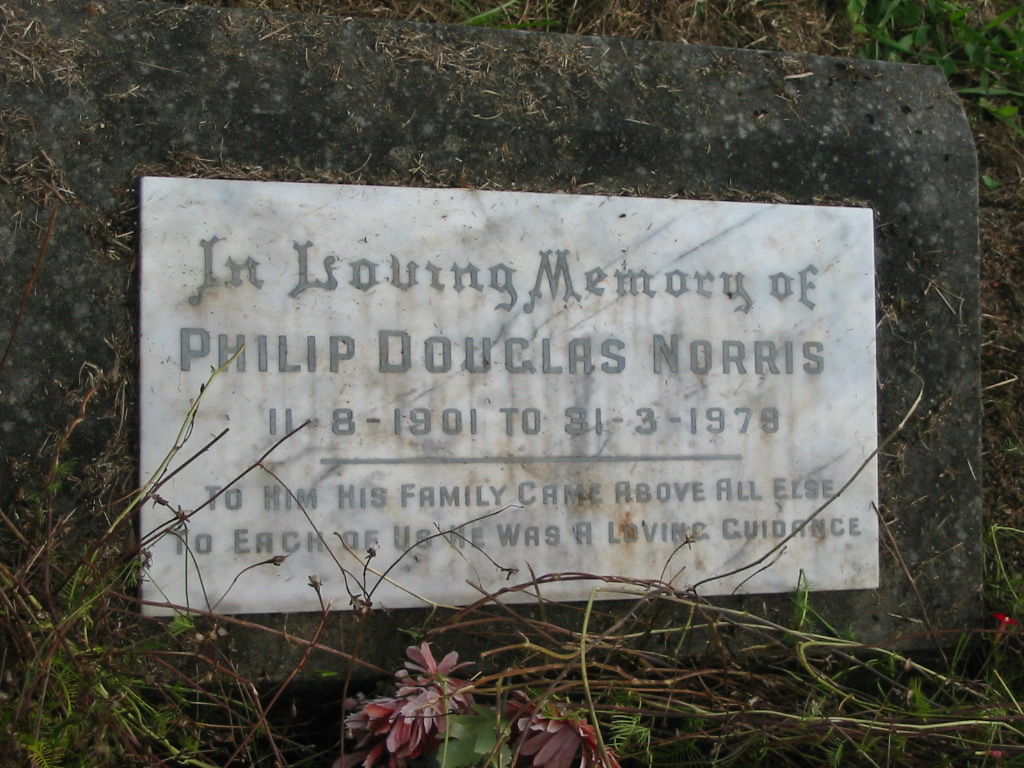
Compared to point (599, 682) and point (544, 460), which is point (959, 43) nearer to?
point (544, 460)

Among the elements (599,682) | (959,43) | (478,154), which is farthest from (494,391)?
(959,43)

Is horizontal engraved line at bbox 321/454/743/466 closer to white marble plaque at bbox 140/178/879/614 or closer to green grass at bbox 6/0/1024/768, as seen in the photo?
white marble plaque at bbox 140/178/879/614

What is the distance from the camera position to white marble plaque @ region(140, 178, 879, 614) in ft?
6.48

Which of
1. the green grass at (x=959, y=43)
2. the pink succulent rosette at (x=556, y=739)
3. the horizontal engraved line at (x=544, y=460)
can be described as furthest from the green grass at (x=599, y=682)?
the green grass at (x=959, y=43)

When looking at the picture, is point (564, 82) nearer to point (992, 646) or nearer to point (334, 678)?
point (334, 678)

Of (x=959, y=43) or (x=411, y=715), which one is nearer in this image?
(x=411, y=715)

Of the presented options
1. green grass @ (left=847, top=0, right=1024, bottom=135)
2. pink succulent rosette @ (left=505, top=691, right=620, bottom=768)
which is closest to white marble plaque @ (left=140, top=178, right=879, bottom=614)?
pink succulent rosette @ (left=505, top=691, right=620, bottom=768)

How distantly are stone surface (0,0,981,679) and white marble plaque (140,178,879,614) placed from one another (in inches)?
3.4

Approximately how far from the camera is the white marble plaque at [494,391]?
1975 millimetres

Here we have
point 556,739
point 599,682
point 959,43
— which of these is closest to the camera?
point 556,739

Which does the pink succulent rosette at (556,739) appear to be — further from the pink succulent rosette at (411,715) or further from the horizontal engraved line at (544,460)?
the horizontal engraved line at (544,460)

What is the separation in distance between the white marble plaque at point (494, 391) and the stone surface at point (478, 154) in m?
0.09

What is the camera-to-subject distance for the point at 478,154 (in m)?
2.17

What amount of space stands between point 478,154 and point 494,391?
23.1 inches
